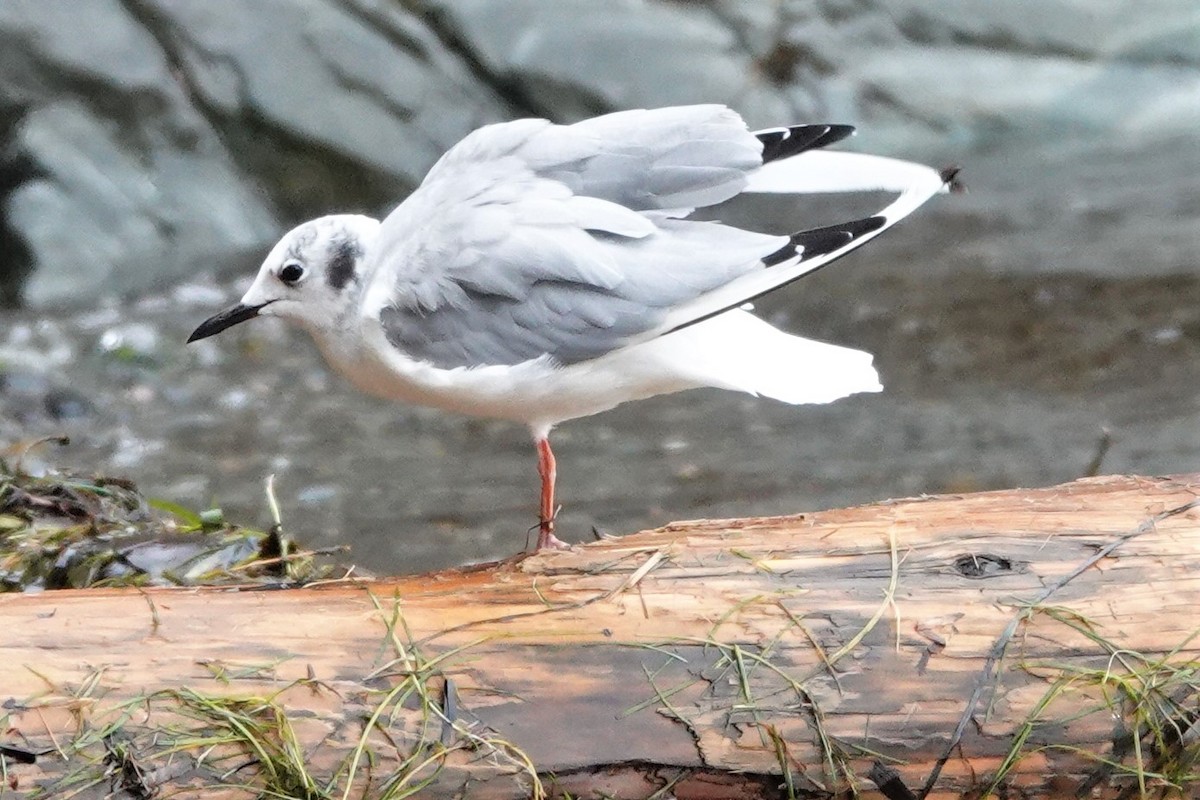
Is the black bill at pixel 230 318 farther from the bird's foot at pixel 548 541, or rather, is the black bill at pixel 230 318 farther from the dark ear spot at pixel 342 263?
the bird's foot at pixel 548 541

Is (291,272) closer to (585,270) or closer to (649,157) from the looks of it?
(585,270)

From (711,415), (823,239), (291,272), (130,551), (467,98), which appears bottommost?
(711,415)

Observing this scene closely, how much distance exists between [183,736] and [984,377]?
14.8 ft

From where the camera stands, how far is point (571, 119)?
8531 mm

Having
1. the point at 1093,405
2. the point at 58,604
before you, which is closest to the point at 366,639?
the point at 58,604

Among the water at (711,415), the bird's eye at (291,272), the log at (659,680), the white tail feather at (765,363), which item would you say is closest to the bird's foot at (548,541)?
the log at (659,680)

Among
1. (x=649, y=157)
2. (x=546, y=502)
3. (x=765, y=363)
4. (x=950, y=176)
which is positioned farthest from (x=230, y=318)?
(x=950, y=176)

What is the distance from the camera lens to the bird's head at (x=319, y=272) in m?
3.19

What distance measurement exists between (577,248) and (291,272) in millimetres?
658

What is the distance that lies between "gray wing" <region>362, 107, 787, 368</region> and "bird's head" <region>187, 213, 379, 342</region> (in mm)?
76

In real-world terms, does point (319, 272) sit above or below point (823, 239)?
below

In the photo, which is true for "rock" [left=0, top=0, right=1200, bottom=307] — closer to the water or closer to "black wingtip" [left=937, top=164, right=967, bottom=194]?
the water

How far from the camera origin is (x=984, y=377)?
241 inches

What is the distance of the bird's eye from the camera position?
3.20 meters
